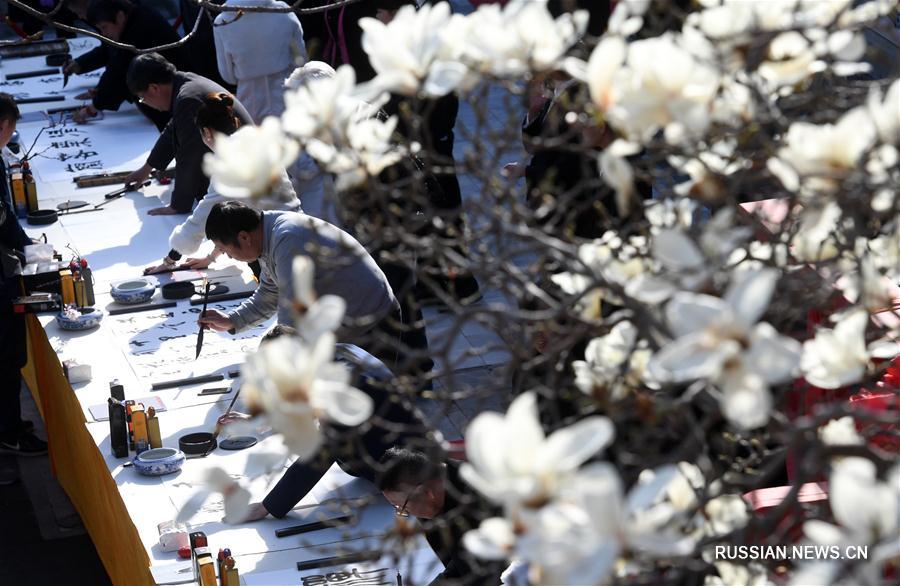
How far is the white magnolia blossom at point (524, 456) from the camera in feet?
2.79

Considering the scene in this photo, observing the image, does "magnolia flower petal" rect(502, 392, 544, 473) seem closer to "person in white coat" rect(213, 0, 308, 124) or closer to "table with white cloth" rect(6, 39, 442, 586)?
"table with white cloth" rect(6, 39, 442, 586)

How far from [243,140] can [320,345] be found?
0.89ft

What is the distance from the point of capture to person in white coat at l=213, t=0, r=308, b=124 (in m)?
6.47

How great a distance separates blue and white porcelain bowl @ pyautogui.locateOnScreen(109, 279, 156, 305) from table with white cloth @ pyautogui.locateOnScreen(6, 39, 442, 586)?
5cm

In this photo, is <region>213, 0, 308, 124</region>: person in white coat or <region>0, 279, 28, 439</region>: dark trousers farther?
<region>213, 0, 308, 124</region>: person in white coat

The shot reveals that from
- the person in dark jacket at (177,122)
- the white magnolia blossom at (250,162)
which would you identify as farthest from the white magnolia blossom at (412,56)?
the person in dark jacket at (177,122)

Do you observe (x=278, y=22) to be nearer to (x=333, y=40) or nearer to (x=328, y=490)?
(x=333, y=40)

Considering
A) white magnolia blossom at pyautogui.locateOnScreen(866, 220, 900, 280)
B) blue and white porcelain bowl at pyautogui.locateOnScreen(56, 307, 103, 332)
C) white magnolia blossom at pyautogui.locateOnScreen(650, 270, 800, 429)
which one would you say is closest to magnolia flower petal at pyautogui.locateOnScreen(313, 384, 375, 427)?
white magnolia blossom at pyautogui.locateOnScreen(650, 270, 800, 429)

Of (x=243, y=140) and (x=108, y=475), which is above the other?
(x=243, y=140)

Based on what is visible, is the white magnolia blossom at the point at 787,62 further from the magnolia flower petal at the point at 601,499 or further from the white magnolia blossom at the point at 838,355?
the magnolia flower petal at the point at 601,499

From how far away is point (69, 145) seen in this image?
7.11m

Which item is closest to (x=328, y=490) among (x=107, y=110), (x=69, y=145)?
(x=69, y=145)

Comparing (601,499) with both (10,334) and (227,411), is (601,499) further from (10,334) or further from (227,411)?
(10,334)

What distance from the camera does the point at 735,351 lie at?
88cm
